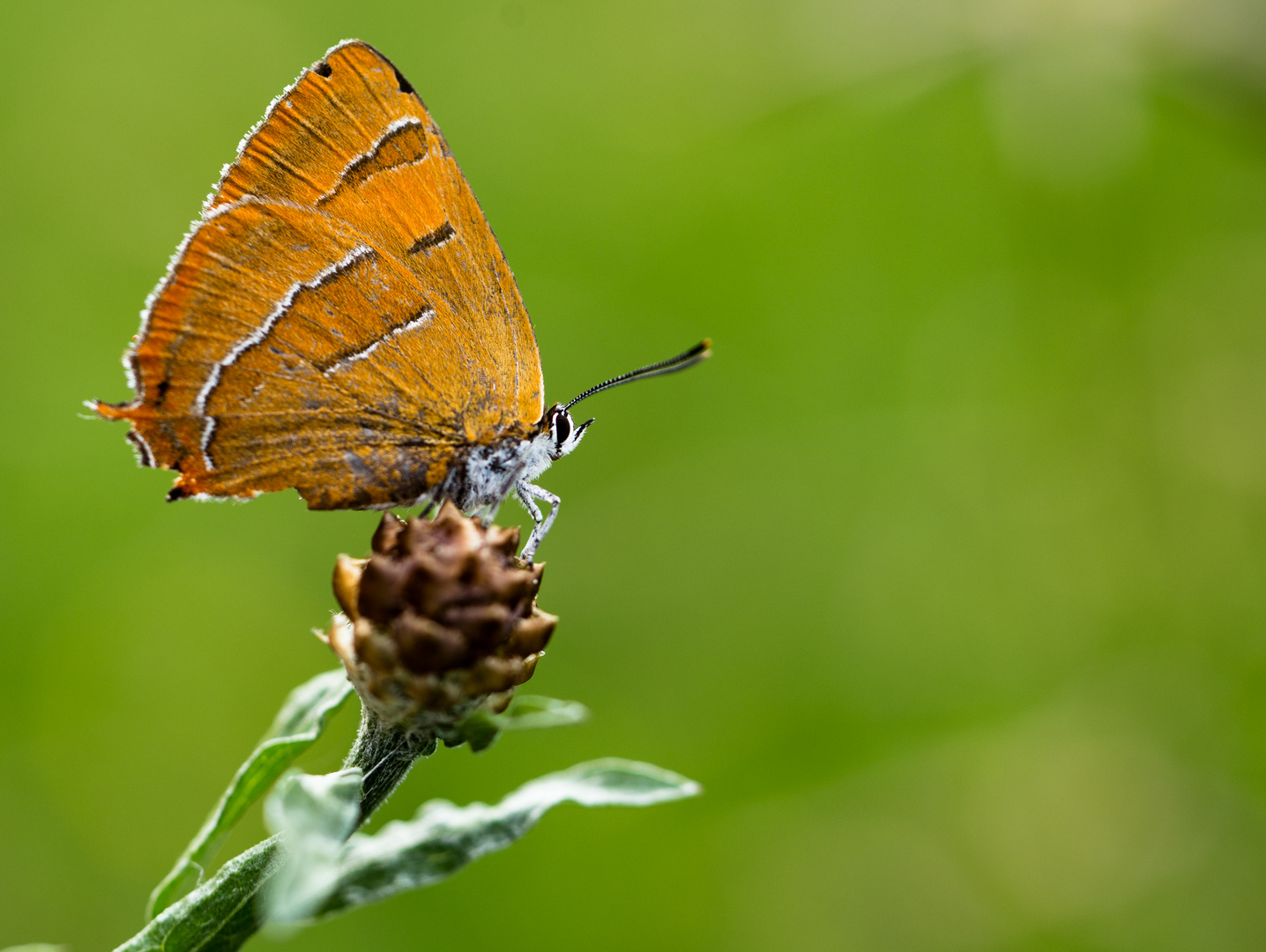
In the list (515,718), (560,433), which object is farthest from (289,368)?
(515,718)

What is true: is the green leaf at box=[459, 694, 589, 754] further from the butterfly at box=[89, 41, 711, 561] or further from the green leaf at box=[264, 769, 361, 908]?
the butterfly at box=[89, 41, 711, 561]

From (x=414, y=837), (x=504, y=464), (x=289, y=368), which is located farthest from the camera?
(x=504, y=464)

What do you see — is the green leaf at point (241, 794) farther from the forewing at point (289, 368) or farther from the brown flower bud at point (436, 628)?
the forewing at point (289, 368)

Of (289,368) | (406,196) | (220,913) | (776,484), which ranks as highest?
(406,196)

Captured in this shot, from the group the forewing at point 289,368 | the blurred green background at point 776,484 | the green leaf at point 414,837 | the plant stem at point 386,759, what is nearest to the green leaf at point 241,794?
the plant stem at point 386,759

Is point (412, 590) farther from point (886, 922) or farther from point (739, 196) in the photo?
point (739, 196)

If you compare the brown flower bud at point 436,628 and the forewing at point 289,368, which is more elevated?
the forewing at point 289,368

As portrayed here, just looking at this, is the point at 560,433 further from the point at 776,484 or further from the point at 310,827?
the point at 776,484
